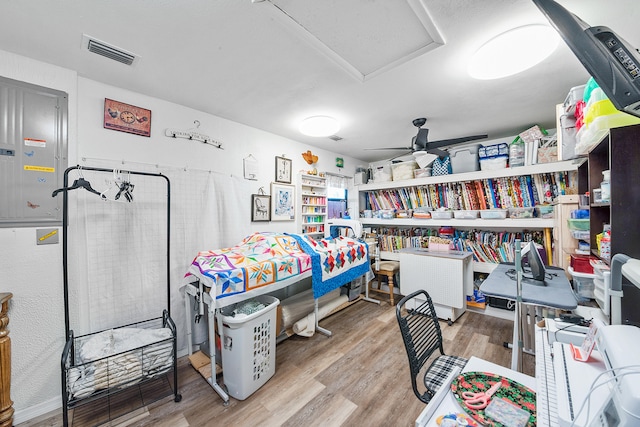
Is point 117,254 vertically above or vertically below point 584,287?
above

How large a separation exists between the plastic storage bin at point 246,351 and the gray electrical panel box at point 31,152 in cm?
142

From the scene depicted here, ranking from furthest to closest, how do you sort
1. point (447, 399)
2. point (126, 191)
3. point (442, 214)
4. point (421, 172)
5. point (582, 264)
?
1. point (421, 172)
2. point (442, 214)
3. point (126, 191)
4. point (582, 264)
5. point (447, 399)

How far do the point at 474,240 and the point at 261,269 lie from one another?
2841 mm

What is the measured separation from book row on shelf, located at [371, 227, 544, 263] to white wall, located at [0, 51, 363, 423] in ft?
9.58

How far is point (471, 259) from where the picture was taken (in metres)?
3.12

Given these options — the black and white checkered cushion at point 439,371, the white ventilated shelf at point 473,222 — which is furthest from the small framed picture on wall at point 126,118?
the white ventilated shelf at point 473,222

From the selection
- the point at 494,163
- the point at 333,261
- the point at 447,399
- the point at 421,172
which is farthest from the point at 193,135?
the point at 494,163

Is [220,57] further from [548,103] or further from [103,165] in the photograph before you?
[548,103]

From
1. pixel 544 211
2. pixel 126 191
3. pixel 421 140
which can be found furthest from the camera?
pixel 544 211

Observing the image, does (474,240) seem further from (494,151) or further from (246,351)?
(246,351)

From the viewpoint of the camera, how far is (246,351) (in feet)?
5.67

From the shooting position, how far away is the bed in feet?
5.71

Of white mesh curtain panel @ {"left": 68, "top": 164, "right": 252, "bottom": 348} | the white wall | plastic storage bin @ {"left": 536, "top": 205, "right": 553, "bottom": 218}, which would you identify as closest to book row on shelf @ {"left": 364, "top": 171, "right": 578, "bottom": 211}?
plastic storage bin @ {"left": 536, "top": 205, "right": 553, "bottom": 218}

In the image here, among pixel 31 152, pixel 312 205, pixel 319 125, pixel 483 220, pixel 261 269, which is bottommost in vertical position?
pixel 261 269
